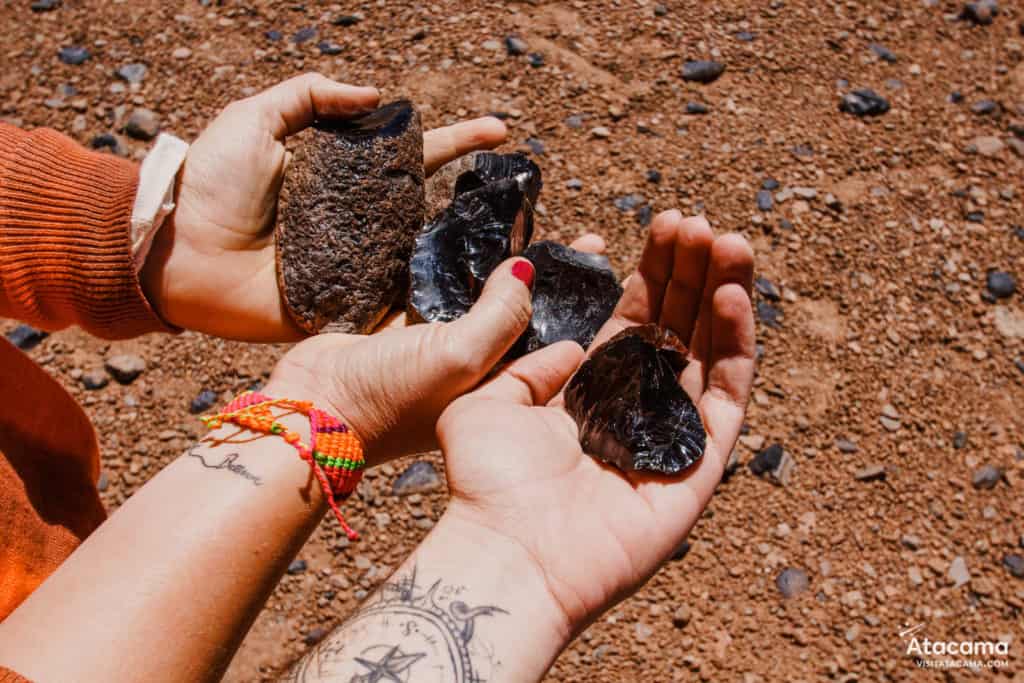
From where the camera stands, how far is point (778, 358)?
3.58m

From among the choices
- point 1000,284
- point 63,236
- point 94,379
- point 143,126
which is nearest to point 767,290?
point 1000,284

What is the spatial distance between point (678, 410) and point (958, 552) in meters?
1.61

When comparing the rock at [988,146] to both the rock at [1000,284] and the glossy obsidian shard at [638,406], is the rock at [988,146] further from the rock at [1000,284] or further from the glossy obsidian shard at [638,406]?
the glossy obsidian shard at [638,406]

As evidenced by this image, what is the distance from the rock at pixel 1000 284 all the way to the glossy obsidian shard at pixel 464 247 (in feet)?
7.67

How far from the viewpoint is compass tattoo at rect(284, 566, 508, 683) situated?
70.6 inches

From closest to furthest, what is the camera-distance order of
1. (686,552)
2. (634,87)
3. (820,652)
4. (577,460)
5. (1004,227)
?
1. (577,460)
2. (820,652)
3. (686,552)
4. (1004,227)
5. (634,87)

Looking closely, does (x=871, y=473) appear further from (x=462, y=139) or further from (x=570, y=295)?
(x=462, y=139)

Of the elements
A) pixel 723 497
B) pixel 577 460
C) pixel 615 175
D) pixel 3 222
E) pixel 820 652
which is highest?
pixel 3 222

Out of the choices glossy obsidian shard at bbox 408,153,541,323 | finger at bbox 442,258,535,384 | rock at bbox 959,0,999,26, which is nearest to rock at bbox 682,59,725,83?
rock at bbox 959,0,999,26

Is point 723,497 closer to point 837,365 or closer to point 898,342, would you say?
point 837,365

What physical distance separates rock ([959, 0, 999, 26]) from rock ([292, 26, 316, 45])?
3604 mm

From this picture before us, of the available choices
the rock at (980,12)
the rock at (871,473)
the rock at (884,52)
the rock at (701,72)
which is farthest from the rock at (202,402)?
the rock at (980,12)

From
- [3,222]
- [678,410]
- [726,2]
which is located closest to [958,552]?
[678,410]

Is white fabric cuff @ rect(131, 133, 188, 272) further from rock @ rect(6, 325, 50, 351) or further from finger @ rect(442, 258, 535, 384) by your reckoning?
rock @ rect(6, 325, 50, 351)
